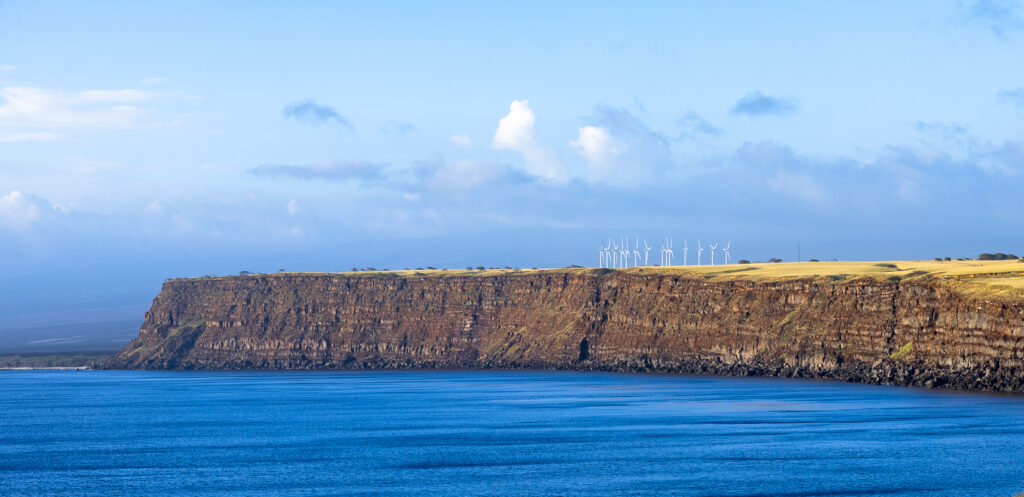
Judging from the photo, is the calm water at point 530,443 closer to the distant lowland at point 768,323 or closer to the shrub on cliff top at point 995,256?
the distant lowland at point 768,323

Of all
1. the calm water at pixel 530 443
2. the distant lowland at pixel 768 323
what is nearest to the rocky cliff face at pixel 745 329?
the distant lowland at pixel 768 323

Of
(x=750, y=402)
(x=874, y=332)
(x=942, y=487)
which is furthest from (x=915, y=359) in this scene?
(x=942, y=487)

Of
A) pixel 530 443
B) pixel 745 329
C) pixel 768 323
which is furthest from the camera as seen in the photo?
pixel 745 329

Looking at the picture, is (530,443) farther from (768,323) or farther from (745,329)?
(745,329)

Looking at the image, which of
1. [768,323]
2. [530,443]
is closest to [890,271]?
[768,323]

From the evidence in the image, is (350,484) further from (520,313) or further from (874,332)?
(520,313)

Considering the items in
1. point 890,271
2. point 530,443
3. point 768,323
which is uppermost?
point 890,271

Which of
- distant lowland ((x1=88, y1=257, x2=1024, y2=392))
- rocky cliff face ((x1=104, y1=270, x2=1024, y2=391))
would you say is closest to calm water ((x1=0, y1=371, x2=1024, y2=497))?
rocky cliff face ((x1=104, y1=270, x2=1024, y2=391))
